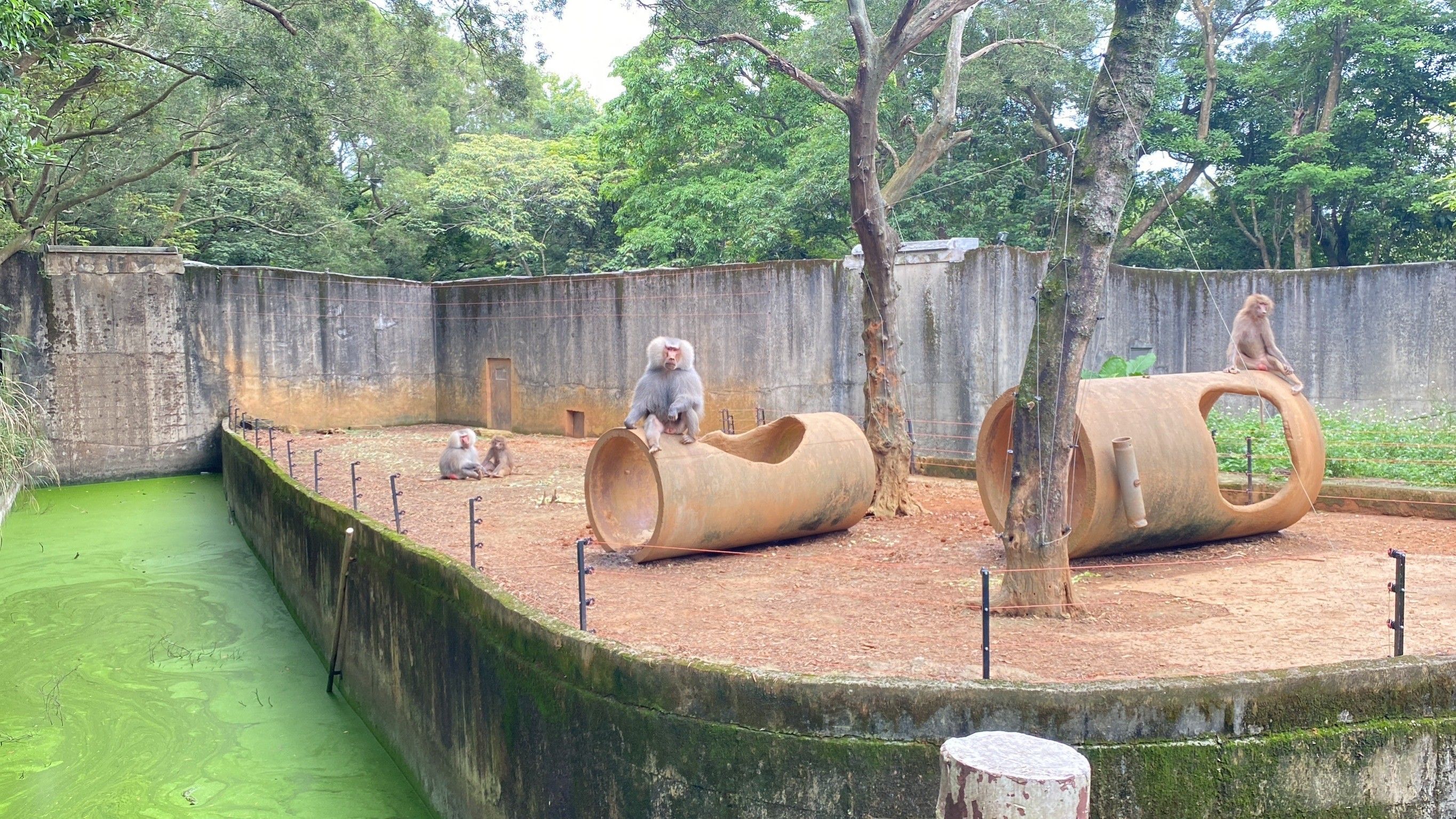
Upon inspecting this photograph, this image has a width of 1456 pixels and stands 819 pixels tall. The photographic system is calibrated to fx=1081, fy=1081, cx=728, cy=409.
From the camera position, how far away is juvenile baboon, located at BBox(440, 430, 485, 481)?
42.6 ft

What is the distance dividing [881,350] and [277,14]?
10446 mm

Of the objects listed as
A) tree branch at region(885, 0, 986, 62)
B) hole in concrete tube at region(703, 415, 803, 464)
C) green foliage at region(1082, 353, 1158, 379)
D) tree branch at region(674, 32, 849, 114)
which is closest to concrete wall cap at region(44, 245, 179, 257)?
tree branch at region(674, 32, 849, 114)

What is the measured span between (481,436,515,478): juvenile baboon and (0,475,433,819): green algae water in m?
2.80

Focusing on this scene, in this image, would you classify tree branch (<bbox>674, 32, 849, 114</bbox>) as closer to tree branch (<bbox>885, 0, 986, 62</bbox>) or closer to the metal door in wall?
tree branch (<bbox>885, 0, 986, 62</bbox>)

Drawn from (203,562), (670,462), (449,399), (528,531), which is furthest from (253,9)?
(670,462)

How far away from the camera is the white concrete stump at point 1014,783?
2.42m

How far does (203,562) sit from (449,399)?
8.11 meters

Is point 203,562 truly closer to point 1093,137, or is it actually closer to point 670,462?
point 670,462

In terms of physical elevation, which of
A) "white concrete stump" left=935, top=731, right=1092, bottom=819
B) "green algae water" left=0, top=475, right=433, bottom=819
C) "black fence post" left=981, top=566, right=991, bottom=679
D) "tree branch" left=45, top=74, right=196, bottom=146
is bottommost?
"green algae water" left=0, top=475, right=433, bottom=819

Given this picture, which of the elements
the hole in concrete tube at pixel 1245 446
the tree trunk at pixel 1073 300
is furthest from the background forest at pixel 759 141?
the tree trunk at pixel 1073 300

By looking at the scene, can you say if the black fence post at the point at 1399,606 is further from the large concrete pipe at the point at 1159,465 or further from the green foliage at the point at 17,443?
the green foliage at the point at 17,443

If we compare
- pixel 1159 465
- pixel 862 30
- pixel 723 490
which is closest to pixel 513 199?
pixel 862 30

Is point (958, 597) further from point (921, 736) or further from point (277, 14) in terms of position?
point (277, 14)

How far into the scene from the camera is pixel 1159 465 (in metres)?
7.75
